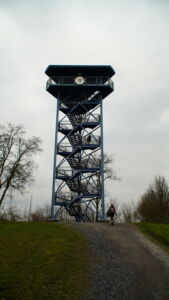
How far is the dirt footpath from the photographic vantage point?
7.34 meters

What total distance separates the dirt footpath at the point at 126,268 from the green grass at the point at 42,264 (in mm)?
475

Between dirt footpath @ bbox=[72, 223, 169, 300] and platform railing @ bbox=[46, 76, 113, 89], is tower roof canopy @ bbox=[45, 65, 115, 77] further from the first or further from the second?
dirt footpath @ bbox=[72, 223, 169, 300]

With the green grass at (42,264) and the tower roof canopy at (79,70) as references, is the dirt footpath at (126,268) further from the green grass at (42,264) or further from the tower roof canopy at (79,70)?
the tower roof canopy at (79,70)

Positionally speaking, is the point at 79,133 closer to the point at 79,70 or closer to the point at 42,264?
the point at 79,70

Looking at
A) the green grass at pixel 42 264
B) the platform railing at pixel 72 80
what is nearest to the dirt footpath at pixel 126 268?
the green grass at pixel 42 264

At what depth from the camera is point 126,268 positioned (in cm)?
919

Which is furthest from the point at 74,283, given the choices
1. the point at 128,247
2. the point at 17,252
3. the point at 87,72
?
the point at 87,72

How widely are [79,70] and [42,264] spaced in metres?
20.3

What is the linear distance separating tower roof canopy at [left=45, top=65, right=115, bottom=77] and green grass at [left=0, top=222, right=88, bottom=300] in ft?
55.3

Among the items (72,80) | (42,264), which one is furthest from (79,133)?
(42,264)

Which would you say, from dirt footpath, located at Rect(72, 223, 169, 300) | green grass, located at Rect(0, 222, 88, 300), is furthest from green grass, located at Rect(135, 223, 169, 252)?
green grass, located at Rect(0, 222, 88, 300)

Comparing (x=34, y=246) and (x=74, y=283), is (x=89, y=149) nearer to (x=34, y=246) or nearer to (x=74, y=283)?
(x=34, y=246)

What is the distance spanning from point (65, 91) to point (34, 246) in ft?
60.6

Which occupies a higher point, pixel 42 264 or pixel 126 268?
pixel 42 264
